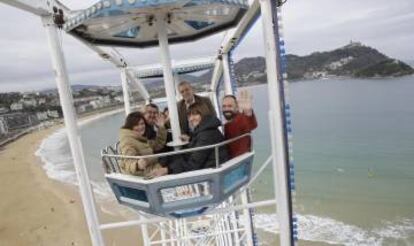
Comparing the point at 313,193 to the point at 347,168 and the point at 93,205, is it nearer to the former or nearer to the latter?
the point at 347,168

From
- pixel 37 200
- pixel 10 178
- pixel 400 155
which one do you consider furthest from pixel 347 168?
pixel 10 178

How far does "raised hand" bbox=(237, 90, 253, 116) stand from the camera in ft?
16.5

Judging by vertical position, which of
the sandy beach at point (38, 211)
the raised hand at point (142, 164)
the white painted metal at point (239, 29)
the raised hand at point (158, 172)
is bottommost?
the sandy beach at point (38, 211)

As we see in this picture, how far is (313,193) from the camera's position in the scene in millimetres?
27922

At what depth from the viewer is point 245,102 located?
5020 mm

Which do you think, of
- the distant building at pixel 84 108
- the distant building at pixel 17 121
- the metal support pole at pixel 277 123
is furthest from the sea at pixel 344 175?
the distant building at pixel 84 108

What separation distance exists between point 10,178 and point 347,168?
30919 mm

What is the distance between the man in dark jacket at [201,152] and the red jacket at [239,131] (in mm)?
238

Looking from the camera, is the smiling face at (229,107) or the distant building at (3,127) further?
the distant building at (3,127)

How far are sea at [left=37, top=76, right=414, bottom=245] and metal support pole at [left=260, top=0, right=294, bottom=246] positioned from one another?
5.76 feet

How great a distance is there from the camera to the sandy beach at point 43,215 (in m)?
21.9

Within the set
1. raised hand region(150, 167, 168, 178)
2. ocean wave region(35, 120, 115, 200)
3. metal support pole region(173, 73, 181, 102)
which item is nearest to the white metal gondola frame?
raised hand region(150, 167, 168, 178)

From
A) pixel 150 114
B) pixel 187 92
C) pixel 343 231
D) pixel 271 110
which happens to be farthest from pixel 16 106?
pixel 271 110

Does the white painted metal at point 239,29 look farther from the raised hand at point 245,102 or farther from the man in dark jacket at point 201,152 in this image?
the man in dark jacket at point 201,152
